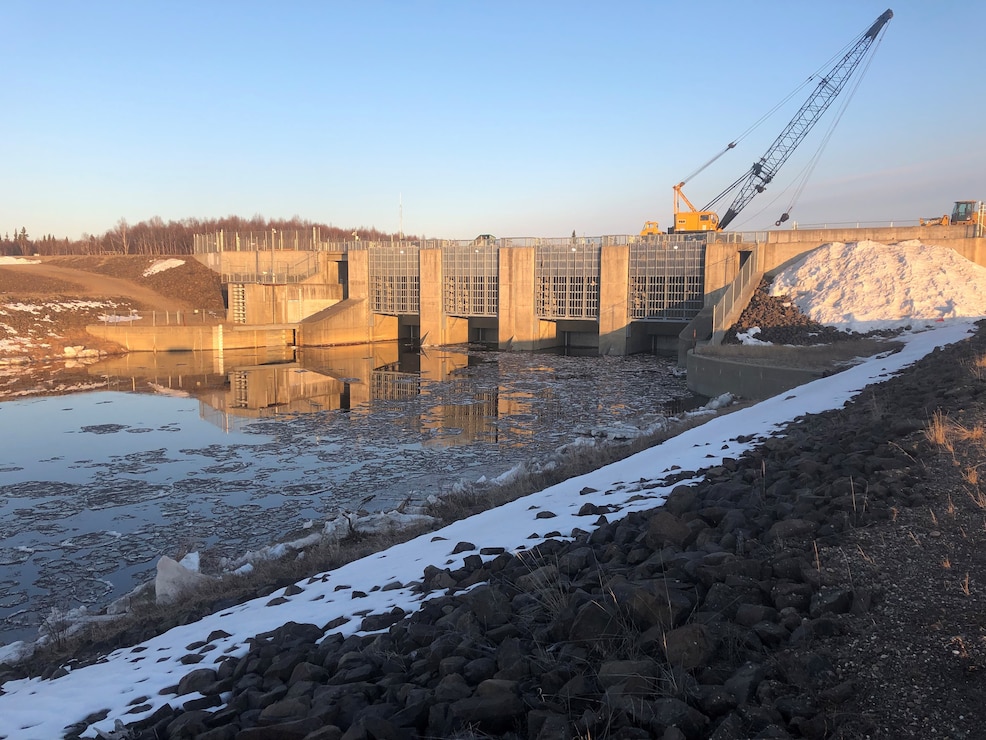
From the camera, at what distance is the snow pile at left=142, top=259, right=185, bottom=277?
66.1m

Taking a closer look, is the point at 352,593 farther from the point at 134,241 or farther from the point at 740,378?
the point at 134,241

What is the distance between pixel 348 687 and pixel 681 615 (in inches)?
83.9

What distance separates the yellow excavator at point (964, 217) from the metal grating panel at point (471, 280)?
88.6ft

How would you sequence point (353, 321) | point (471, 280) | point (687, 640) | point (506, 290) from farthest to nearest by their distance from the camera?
1. point (353, 321)
2. point (471, 280)
3. point (506, 290)
4. point (687, 640)

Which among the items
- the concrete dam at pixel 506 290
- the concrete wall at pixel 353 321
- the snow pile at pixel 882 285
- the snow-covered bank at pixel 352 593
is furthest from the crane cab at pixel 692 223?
the snow-covered bank at pixel 352 593

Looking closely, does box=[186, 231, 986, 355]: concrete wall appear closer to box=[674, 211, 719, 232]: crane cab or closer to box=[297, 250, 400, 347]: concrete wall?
box=[297, 250, 400, 347]: concrete wall

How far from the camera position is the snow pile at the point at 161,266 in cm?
6606

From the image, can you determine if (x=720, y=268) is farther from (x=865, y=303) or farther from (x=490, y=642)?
(x=490, y=642)

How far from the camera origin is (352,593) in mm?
7023

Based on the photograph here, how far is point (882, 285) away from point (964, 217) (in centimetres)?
1063

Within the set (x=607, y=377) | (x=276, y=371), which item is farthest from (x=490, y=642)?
(x=276, y=371)

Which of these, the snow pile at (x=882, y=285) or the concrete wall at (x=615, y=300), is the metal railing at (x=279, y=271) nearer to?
the concrete wall at (x=615, y=300)

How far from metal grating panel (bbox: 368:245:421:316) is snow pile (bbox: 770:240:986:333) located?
27135mm

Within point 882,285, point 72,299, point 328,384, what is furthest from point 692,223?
point 72,299
